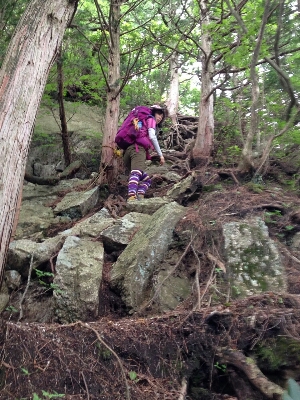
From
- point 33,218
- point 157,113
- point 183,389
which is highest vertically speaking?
point 157,113

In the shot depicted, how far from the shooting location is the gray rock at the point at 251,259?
12.6 ft

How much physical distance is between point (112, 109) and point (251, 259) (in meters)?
5.05

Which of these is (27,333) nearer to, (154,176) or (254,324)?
(254,324)

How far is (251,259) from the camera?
423cm

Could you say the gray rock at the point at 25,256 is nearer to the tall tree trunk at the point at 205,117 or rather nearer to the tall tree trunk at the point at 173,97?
the tall tree trunk at the point at 205,117

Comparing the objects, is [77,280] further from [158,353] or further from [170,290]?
[158,353]

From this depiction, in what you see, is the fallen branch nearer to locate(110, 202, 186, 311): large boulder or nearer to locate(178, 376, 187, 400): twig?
→ locate(178, 376, 187, 400): twig

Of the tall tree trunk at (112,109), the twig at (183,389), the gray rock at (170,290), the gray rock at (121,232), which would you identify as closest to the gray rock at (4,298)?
the gray rock at (121,232)

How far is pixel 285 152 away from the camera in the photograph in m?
7.54

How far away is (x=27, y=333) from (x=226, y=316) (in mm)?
1822

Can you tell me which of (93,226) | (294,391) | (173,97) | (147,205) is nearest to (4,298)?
(93,226)

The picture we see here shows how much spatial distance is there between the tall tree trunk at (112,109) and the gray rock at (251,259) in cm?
362

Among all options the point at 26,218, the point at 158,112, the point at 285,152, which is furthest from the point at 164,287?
the point at 285,152

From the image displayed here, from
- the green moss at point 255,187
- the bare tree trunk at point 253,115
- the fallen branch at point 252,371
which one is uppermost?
the bare tree trunk at point 253,115
